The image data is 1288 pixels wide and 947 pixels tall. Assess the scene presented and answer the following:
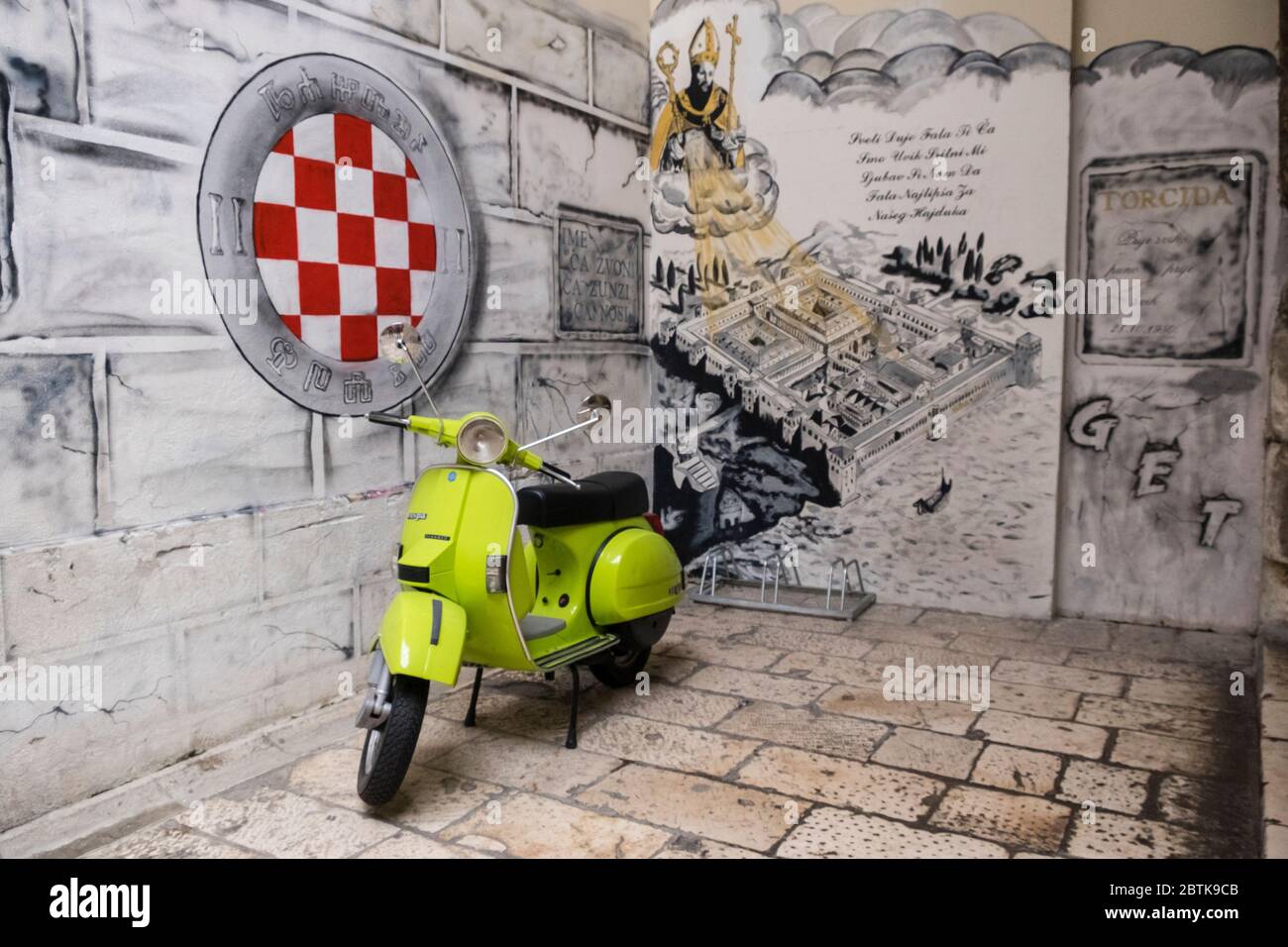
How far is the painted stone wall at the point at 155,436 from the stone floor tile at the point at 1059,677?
91.9 inches

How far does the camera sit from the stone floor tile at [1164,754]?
2.99 metres

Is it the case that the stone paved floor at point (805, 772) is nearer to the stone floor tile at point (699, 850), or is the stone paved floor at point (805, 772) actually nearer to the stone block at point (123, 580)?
the stone floor tile at point (699, 850)

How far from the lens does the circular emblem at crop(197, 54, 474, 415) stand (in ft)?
10.2

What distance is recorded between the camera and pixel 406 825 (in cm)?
263

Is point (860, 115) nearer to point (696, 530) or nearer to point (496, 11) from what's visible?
point (496, 11)

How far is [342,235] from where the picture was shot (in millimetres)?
3441

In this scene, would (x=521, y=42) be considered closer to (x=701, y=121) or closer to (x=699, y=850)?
(x=701, y=121)

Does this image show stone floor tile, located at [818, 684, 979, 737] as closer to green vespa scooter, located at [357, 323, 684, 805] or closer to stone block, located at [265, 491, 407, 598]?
green vespa scooter, located at [357, 323, 684, 805]

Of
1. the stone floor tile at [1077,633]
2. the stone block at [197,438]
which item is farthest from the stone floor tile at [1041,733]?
the stone block at [197,438]

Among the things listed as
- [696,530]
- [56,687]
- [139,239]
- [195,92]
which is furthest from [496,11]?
[56,687]

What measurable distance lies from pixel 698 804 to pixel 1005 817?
797 mm

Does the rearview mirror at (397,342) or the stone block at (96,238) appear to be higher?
the stone block at (96,238)

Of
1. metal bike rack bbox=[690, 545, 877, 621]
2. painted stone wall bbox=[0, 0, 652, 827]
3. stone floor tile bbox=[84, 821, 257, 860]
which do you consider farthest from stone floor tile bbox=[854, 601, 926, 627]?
stone floor tile bbox=[84, 821, 257, 860]

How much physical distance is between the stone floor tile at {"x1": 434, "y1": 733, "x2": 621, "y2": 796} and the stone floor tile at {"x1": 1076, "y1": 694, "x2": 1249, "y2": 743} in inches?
64.3
